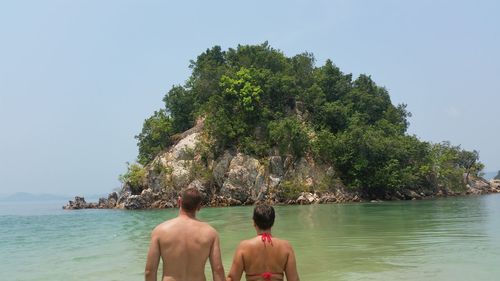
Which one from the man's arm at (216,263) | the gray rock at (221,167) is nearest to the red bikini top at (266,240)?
the man's arm at (216,263)

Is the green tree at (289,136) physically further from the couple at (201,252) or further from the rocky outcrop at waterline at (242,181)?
the couple at (201,252)

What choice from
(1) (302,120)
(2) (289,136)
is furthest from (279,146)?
(1) (302,120)

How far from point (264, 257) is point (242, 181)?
3917 cm

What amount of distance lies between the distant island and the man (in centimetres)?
3744

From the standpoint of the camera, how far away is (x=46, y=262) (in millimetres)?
13938

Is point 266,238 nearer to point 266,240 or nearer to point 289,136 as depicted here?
point 266,240

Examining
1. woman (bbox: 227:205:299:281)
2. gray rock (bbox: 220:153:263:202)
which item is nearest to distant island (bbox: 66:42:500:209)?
gray rock (bbox: 220:153:263:202)

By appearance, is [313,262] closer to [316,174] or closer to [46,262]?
[46,262]

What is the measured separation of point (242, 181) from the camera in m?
43.6

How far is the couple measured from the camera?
14.6 feet

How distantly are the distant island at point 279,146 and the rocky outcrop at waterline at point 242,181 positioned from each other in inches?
3.8

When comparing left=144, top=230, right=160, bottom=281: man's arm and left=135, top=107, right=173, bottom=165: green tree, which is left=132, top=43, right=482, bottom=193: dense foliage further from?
left=144, top=230, right=160, bottom=281: man's arm

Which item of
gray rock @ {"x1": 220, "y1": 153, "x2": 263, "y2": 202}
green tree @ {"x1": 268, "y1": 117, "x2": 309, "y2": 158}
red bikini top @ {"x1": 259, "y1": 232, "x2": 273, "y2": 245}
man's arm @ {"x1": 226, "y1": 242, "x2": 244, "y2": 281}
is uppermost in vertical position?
green tree @ {"x1": 268, "y1": 117, "x2": 309, "y2": 158}

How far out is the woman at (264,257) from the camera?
4.49 metres
